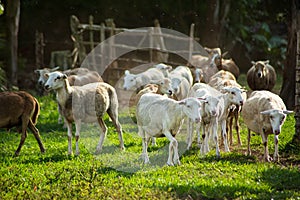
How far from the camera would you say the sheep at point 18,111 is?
1142 cm

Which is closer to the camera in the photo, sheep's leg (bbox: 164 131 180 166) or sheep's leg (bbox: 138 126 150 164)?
sheep's leg (bbox: 164 131 180 166)

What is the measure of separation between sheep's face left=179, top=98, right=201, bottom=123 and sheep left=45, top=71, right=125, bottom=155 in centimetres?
248

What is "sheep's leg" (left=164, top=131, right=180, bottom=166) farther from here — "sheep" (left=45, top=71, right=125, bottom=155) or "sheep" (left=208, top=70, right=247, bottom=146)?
"sheep" (left=208, top=70, right=247, bottom=146)

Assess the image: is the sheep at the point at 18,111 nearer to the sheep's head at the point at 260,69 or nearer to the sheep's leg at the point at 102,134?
the sheep's leg at the point at 102,134

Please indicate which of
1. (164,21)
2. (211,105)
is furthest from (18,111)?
(164,21)

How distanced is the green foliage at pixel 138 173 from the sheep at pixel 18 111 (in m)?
0.57

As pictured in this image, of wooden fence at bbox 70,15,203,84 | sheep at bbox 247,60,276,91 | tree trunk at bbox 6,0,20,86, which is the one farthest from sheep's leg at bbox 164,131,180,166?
wooden fence at bbox 70,15,203,84

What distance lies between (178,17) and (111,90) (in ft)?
59.2

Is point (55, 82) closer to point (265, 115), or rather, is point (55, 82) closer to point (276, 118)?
point (265, 115)

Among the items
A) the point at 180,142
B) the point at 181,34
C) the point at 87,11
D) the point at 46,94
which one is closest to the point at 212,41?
the point at 181,34

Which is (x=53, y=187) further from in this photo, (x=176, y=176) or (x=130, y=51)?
(x=130, y=51)

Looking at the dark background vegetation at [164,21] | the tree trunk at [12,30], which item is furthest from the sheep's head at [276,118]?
the dark background vegetation at [164,21]

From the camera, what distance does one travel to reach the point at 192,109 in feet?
Answer: 32.8

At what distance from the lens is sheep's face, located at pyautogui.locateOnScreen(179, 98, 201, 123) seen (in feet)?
32.6
